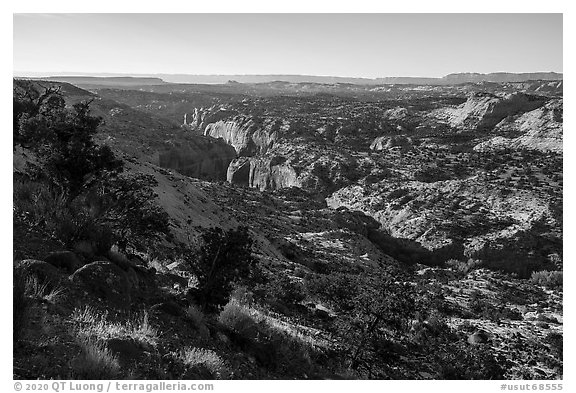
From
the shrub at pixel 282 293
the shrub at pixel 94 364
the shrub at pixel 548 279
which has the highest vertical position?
the shrub at pixel 94 364

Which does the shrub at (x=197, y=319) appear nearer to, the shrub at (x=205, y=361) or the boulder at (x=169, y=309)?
the boulder at (x=169, y=309)

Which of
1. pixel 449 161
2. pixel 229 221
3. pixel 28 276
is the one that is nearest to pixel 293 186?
pixel 449 161

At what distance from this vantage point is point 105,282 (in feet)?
22.4

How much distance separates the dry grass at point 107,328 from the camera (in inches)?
212

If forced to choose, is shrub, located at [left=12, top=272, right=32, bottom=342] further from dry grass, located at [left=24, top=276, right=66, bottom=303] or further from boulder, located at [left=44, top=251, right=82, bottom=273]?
boulder, located at [left=44, top=251, right=82, bottom=273]

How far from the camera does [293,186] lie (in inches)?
1957

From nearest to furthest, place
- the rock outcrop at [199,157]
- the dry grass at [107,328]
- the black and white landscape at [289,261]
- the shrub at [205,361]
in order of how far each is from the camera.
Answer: the dry grass at [107,328] < the shrub at [205,361] < the black and white landscape at [289,261] < the rock outcrop at [199,157]

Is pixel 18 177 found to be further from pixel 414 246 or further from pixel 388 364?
pixel 414 246

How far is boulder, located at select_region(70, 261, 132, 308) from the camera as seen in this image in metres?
6.62

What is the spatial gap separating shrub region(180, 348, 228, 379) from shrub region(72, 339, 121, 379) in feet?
3.07

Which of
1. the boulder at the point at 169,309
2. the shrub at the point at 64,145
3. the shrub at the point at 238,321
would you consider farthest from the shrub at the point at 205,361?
the shrub at the point at 64,145

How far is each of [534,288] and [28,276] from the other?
2448 centimetres

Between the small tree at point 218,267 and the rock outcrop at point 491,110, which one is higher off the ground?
the rock outcrop at point 491,110

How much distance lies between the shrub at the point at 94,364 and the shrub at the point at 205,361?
93cm
